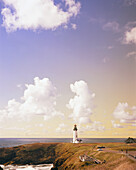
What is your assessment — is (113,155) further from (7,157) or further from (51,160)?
(7,157)

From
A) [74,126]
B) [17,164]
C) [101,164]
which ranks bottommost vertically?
[17,164]

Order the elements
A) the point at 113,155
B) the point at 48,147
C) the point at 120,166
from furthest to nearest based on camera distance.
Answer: the point at 48,147, the point at 113,155, the point at 120,166

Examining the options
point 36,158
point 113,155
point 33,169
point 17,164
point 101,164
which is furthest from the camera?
point 36,158

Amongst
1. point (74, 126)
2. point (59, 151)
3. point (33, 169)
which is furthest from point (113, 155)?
point (74, 126)

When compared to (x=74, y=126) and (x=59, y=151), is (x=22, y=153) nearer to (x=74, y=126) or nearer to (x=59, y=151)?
(x=59, y=151)

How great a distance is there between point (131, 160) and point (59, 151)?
171 feet

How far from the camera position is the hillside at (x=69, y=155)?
5046cm

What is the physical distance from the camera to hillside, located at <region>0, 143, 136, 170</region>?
50.5 metres

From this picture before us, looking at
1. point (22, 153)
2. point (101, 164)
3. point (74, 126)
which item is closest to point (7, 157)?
point (22, 153)

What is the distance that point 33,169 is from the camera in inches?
2788

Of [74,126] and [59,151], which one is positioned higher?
[74,126]

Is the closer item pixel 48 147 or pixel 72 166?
pixel 72 166

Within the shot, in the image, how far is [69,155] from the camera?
243ft

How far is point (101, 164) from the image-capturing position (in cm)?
5038
